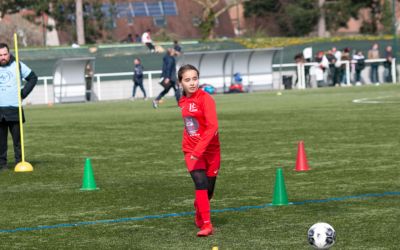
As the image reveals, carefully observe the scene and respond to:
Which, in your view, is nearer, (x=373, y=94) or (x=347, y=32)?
(x=373, y=94)

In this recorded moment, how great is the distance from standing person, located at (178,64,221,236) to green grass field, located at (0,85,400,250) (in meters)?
0.34

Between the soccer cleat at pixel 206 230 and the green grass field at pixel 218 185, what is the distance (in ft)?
0.23

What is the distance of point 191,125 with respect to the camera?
10562 mm

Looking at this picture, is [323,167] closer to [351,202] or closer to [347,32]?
[351,202]

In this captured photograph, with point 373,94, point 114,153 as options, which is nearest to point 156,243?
point 114,153

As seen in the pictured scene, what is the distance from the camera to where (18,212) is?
12.4 meters

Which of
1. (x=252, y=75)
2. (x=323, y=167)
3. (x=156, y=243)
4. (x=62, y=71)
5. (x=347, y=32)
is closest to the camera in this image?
(x=156, y=243)

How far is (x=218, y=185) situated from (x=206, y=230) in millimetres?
4149

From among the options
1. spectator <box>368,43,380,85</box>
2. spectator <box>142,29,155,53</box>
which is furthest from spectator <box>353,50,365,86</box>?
spectator <box>142,29,155,53</box>

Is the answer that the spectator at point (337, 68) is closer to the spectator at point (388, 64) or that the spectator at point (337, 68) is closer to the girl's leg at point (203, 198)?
the spectator at point (388, 64)

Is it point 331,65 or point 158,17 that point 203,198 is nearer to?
point 331,65

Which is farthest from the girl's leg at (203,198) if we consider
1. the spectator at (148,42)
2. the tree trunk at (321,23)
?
the tree trunk at (321,23)

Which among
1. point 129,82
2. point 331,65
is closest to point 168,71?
point 129,82

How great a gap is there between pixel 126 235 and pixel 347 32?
94053 millimetres
